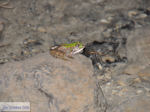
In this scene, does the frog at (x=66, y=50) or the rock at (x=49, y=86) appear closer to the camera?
the rock at (x=49, y=86)

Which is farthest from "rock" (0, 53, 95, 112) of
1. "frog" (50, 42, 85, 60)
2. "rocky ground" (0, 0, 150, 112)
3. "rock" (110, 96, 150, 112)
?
"rock" (110, 96, 150, 112)

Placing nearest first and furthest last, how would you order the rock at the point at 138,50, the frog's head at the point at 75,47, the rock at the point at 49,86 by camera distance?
the rock at the point at 49,86
the rock at the point at 138,50
the frog's head at the point at 75,47

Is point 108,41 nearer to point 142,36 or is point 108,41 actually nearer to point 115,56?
point 115,56

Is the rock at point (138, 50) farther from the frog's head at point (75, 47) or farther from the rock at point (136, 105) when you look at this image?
the frog's head at point (75, 47)

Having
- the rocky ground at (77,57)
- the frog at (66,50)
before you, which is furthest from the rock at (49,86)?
the frog at (66,50)

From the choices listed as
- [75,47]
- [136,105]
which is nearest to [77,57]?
[75,47]

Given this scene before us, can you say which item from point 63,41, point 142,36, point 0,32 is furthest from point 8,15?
point 142,36

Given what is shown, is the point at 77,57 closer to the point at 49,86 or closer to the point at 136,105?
the point at 49,86
